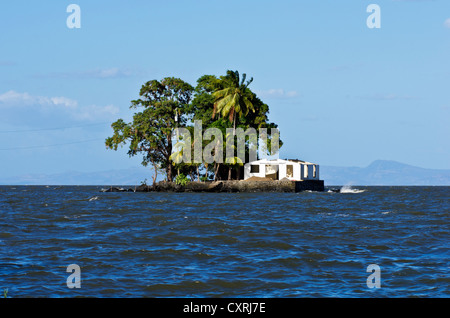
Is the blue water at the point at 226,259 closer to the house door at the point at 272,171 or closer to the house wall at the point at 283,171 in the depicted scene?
the house wall at the point at 283,171

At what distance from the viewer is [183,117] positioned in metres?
84.6

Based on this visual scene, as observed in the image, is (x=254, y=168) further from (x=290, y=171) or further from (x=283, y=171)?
(x=290, y=171)

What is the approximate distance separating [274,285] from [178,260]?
4.31 meters

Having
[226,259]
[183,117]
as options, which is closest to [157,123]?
[183,117]

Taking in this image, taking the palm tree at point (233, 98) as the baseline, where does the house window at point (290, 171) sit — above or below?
below

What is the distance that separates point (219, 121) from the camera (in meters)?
80.4

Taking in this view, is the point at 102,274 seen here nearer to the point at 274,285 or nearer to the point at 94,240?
the point at 274,285

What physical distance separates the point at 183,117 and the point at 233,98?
33.4 ft

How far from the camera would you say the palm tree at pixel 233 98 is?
77.7 meters

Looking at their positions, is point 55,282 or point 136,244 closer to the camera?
point 55,282

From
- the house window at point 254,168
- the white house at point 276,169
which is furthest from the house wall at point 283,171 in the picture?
the house window at point 254,168
